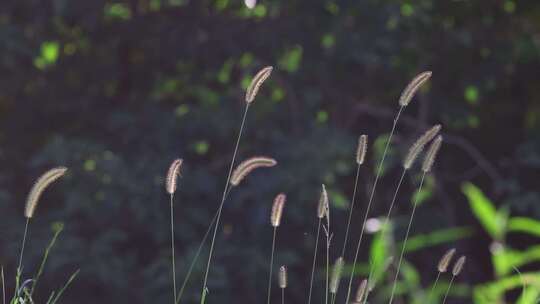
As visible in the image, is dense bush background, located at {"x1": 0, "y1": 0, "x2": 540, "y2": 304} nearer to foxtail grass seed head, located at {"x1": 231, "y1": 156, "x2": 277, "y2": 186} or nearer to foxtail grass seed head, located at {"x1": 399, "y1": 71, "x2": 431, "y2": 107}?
foxtail grass seed head, located at {"x1": 231, "y1": 156, "x2": 277, "y2": 186}

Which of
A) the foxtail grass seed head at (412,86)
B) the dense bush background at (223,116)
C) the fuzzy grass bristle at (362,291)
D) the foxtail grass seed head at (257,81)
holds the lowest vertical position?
the dense bush background at (223,116)

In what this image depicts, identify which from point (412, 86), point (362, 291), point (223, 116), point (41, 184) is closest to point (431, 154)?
point (412, 86)

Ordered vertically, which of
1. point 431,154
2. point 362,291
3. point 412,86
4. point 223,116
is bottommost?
point 223,116

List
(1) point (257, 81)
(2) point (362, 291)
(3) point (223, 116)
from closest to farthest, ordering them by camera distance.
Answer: (2) point (362, 291), (1) point (257, 81), (3) point (223, 116)

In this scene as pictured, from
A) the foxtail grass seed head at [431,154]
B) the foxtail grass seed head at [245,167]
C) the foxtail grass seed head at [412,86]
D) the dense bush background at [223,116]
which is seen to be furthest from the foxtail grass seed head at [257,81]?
the dense bush background at [223,116]

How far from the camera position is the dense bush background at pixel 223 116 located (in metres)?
6.29

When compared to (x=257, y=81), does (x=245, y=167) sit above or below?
below

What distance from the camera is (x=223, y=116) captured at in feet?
21.5

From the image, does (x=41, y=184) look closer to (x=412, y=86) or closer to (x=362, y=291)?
(x=362, y=291)

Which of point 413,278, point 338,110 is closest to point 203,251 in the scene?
point 338,110

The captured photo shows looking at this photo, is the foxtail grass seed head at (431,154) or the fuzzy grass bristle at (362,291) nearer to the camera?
the fuzzy grass bristle at (362,291)

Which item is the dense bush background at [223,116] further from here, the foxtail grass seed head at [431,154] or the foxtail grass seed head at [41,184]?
the foxtail grass seed head at [431,154]

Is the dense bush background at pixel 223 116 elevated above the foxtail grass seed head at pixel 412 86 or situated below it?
below

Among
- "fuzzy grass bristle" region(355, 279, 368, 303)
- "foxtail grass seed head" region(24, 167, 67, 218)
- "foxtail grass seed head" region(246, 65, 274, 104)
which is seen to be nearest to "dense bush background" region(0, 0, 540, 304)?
"foxtail grass seed head" region(24, 167, 67, 218)
